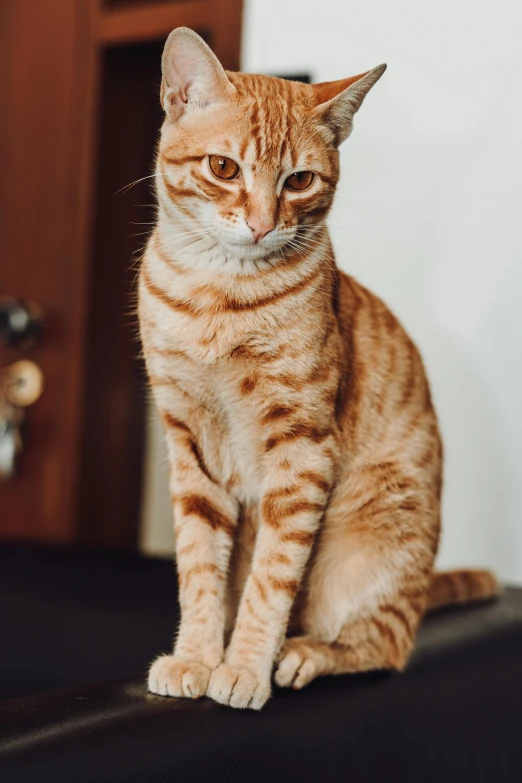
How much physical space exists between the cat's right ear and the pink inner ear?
8cm

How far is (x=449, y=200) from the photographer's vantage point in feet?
3.73

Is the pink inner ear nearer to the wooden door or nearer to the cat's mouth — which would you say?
the cat's mouth

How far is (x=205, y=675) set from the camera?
94cm

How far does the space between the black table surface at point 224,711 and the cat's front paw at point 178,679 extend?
21 mm

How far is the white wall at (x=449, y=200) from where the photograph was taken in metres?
0.94

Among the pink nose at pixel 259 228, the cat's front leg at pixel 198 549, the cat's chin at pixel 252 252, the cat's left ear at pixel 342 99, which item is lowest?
the cat's front leg at pixel 198 549

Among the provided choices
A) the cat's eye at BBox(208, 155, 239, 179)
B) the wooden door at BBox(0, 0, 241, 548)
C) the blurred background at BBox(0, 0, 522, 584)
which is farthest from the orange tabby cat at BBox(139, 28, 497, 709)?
the wooden door at BBox(0, 0, 241, 548)

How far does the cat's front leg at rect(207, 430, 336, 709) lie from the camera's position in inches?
37.4

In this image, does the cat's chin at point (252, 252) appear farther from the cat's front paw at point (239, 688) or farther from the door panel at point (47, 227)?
the door panel at point (47, 227)

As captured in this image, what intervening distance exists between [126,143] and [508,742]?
141 centimetres

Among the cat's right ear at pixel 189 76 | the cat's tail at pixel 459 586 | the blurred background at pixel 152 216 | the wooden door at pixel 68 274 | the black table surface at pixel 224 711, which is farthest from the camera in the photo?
the wooden door at pixel 68 274

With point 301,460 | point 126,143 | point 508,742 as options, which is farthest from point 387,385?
point 126,143

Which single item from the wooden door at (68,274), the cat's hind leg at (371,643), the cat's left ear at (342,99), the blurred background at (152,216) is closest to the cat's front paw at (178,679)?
the cat's hind leg at (371,643)

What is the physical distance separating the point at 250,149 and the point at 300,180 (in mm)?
58
